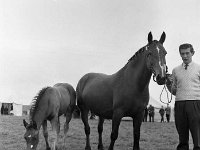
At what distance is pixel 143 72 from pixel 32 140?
9.29ft

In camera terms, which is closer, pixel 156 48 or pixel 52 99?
pixel 156 48

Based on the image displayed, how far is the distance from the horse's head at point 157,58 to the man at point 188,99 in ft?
1.96

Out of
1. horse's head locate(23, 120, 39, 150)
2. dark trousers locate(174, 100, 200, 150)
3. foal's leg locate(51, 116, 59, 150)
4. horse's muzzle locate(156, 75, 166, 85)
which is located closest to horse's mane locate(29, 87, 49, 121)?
horse's head locate(23, 120, 39, 150)

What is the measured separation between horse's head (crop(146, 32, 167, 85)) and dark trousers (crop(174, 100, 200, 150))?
2.45 ft

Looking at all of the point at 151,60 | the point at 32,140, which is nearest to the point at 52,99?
the point at 32,140

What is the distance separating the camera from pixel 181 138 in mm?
4680

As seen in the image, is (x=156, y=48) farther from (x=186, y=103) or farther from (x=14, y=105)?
(x=14, y=105)

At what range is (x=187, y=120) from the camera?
4.62 meters

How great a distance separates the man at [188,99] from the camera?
4.51 metres

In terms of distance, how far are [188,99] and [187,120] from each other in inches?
13.1

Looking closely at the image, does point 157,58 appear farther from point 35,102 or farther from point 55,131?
point 55,131

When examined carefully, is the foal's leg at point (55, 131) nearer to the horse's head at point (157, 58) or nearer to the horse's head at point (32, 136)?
the horse's head at point (32, 136)

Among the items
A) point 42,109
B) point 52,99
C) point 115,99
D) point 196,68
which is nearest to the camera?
point 196,68

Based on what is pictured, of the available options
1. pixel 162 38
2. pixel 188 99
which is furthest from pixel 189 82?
pixel 162 38
